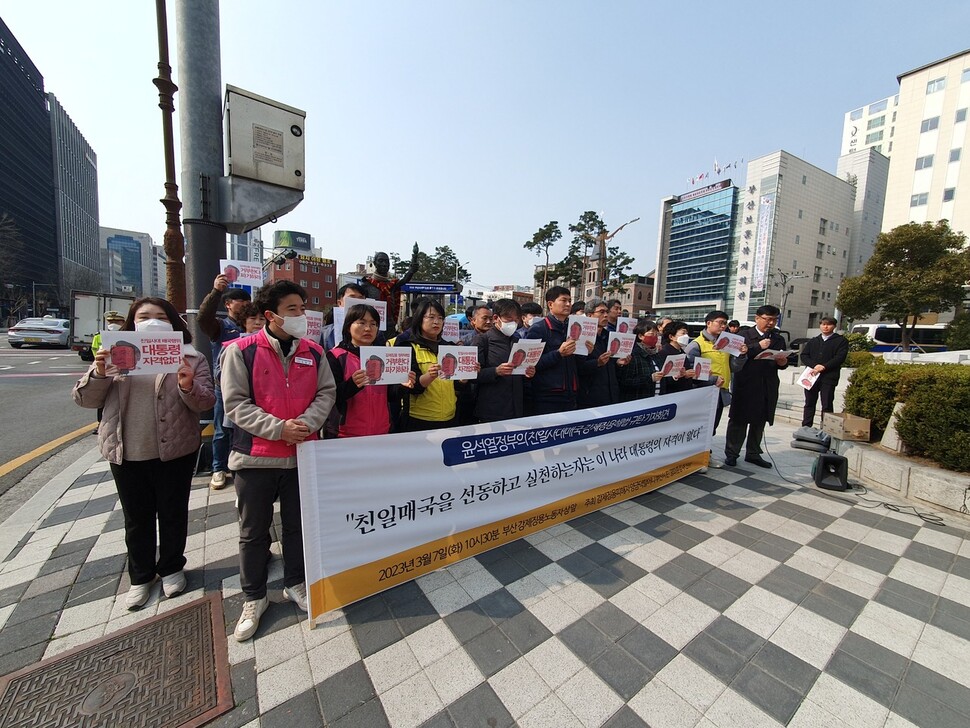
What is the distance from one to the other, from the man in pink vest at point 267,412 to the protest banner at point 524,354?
4.98 ft

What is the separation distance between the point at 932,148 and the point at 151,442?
58189 millimetres

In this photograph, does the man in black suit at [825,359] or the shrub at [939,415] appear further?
the man in black suit at [825,359]

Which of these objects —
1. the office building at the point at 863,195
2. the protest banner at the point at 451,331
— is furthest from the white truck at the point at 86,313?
the office building at the point at 863,195

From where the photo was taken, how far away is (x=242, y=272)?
4332 millimetres

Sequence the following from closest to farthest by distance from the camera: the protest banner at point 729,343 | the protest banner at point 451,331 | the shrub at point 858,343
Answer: the protest banner at point 451,331, the protest banner at point 729,343, the shrub at point 858,343

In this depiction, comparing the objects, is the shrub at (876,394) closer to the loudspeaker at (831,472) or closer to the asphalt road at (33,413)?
the loudspeaker at (831,472)

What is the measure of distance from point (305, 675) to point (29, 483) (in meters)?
4.63

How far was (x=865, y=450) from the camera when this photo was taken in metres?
4.83

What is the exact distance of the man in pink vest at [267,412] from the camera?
7.25 ft

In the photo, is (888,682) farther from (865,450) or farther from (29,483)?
(29,483)

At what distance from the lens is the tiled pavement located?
6.18ft

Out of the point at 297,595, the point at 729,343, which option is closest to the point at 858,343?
the point at 729,343

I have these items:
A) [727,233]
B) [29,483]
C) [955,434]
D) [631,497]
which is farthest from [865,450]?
[727,233]

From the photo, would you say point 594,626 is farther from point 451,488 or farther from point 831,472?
point 831,472
